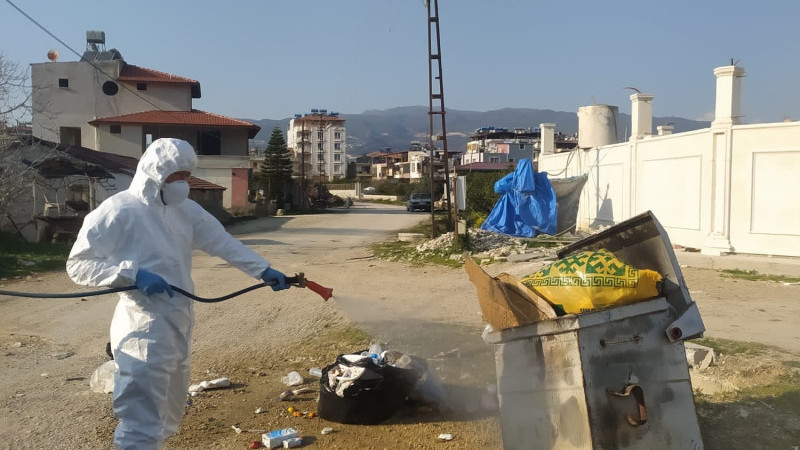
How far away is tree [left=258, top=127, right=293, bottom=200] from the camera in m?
46.5

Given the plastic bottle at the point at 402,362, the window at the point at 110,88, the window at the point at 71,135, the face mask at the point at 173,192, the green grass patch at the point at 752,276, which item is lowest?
the green grass patch at the point at 752,276

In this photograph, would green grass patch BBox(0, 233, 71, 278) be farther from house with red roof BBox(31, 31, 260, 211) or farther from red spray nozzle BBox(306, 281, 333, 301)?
house with red roof BBox(31, 31, 260, 211)

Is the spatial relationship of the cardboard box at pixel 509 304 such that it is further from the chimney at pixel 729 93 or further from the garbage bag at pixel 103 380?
the chimney at pixel 729 93

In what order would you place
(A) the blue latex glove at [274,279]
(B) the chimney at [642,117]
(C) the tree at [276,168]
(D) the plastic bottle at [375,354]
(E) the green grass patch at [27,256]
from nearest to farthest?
1. (A) the blue latex glove at [274,279]
2. (D) the plastic bottle at [375,354]
3. (E) the green grass patch at [27,256]
4. (B) the chimney at [642,117]
5. (C) the tree at [276,168]

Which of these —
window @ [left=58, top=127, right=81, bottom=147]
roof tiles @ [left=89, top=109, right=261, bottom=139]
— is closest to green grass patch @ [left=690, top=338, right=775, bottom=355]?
roof tiles @ [left=89, top=109, right=261, bottom=139]

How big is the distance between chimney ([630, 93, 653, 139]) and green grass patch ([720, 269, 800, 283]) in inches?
233

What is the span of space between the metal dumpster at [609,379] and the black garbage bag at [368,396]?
1336mm

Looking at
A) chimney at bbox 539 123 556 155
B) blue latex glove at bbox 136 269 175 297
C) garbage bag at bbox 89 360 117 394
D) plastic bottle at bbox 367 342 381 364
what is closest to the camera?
blue latex glove at bbox 136 269 175 297

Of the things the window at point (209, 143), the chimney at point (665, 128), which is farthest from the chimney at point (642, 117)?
the window at point (209, 143)

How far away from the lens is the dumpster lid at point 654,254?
3.62m

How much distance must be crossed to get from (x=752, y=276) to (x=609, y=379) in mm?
9539

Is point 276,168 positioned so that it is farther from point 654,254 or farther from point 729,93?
point 654,254

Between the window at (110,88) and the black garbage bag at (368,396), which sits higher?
the window at (110,88)

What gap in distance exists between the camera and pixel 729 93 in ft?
43.0
